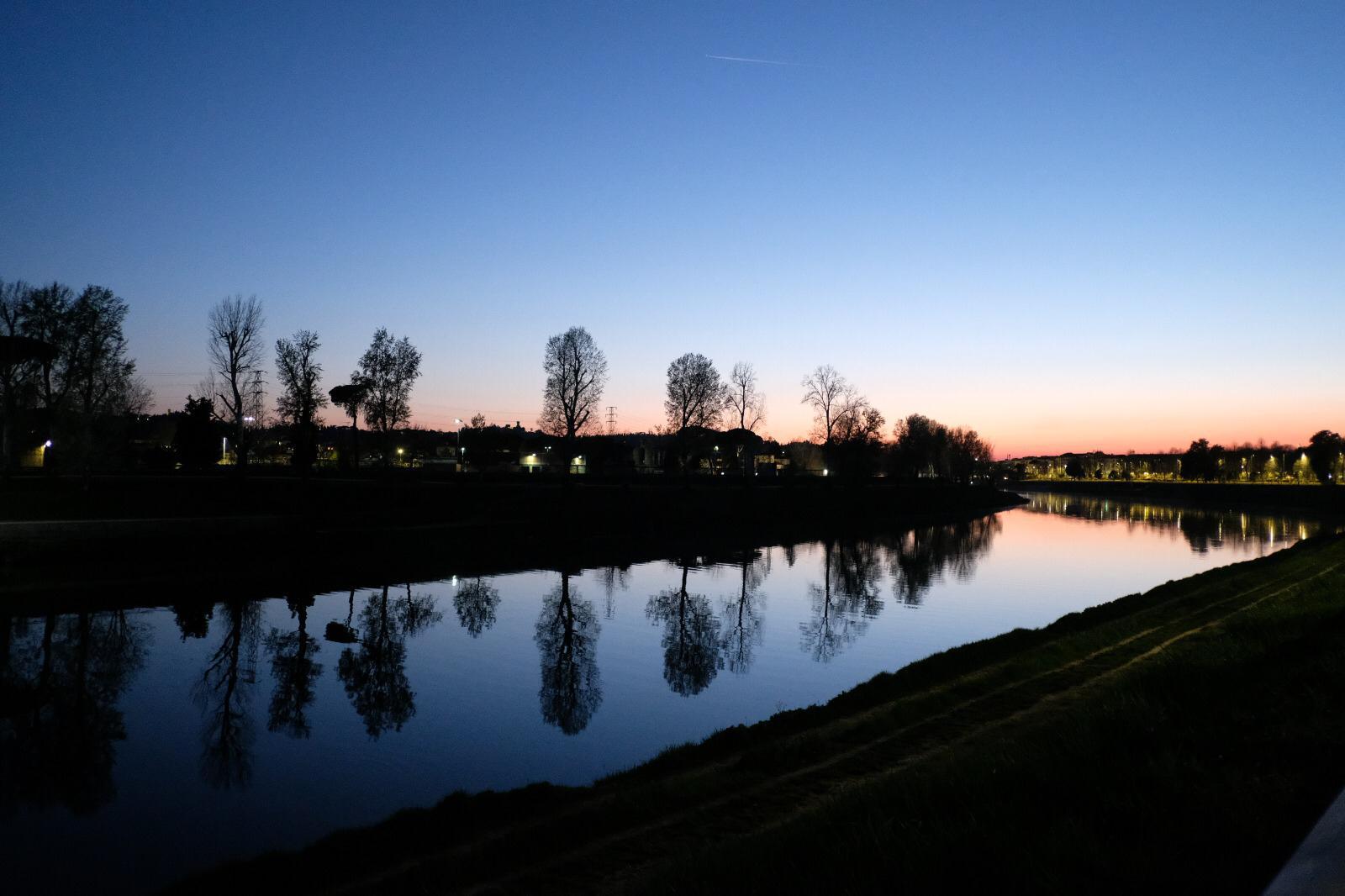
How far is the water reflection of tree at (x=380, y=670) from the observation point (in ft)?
49.3

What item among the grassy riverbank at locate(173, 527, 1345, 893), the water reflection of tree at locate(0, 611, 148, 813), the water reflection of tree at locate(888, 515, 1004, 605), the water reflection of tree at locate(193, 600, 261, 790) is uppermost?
the grassy riverbank at locate(173, 527, 1345, 893)

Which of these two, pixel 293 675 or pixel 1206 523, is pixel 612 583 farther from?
pixel 1206 523

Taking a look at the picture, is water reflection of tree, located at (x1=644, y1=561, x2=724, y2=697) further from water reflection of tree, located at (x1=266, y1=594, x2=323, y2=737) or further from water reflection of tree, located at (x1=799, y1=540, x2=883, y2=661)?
water reflection of tree, located at (x1=266, y1=594, x2=323, y2=737)

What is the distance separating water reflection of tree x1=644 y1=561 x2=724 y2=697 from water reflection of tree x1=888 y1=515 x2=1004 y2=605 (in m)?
7.22

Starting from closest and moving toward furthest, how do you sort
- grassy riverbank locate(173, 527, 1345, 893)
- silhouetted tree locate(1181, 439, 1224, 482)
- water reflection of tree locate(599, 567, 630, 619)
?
grassy riverbank locate(173, 527, 1345, 893) < water reflection of tree locate(599, 567, 630, 619) < silhouetted tree locate(1181, 439, 1224, 482)

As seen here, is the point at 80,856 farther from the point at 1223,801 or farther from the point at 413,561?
the point at 413,561

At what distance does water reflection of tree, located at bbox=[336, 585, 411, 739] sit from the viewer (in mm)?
15039

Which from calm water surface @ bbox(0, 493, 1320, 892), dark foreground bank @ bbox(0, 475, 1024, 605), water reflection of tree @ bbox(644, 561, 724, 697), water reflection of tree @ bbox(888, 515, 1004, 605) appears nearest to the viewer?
calm water surface @ bbox(0, 493, 1320, 892)

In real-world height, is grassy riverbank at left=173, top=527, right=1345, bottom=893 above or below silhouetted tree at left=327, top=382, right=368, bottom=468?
below

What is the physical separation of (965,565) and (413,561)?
2421 cm

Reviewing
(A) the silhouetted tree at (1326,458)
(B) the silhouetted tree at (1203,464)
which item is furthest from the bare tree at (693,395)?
(B) the silhouetted tree at (1203,464)

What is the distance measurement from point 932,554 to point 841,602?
63.1ft

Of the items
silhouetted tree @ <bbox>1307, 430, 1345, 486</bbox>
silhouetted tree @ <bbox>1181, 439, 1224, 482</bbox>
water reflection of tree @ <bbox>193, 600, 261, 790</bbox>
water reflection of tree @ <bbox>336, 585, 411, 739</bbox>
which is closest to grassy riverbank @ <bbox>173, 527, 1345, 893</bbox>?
water reflection of tree @ <bbox>193, 600, 261, 790</bbox>

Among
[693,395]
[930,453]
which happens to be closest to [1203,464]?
[930,453]
